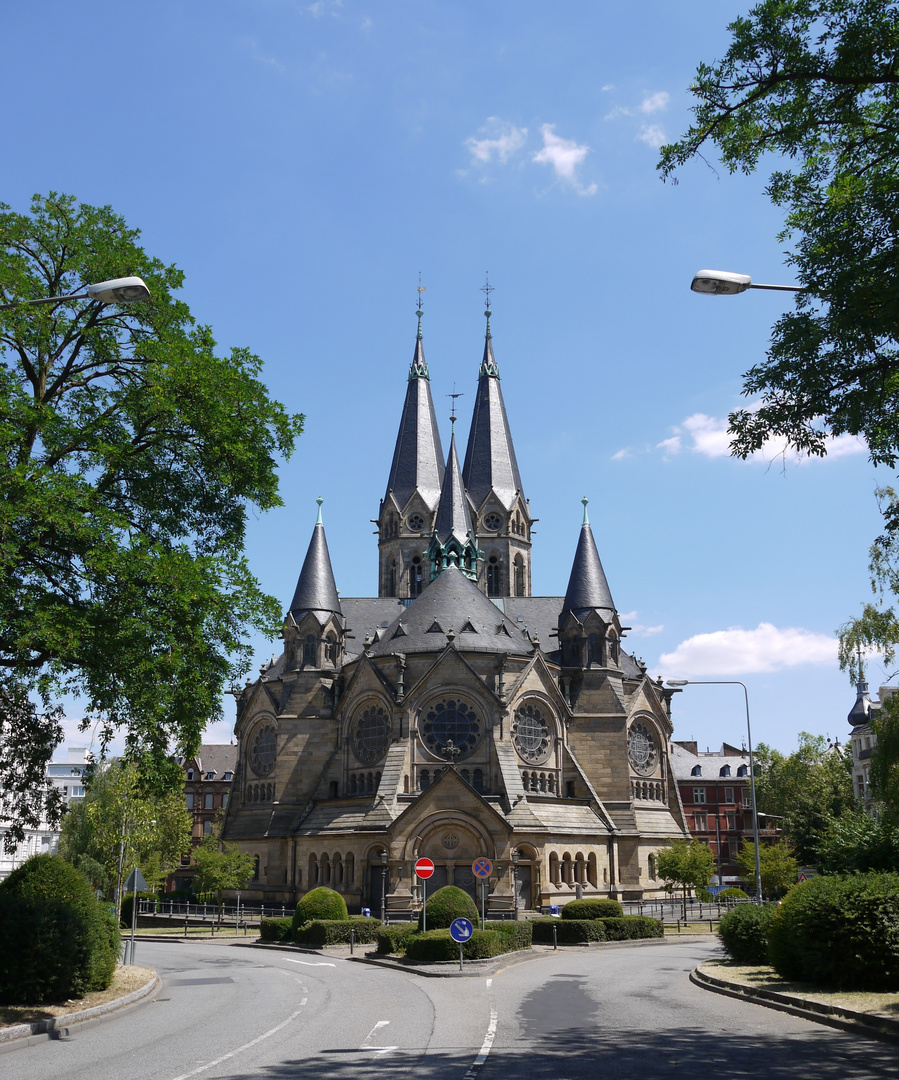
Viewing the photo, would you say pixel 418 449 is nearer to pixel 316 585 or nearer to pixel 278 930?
pixel 316 585

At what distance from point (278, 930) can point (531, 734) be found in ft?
66.1

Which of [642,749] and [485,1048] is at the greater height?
[642,749]

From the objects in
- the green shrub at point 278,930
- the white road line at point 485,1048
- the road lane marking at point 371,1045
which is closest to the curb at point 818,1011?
the white road line at point 485,1048

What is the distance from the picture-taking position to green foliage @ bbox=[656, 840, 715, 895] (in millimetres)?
51594

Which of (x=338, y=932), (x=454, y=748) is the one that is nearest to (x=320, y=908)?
(x=338, y=932)

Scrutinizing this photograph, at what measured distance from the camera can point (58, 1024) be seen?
52.2 feet

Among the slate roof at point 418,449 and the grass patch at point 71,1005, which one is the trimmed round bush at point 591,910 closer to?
the grass patch at point 71,1005

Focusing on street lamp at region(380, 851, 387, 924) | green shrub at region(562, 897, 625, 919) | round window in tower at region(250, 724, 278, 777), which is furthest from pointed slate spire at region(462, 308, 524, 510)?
green shrub at region(562, 897, 625, 919)

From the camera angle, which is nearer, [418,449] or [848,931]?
[848,931]

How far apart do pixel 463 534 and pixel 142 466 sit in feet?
155

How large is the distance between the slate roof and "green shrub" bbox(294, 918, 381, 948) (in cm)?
4516

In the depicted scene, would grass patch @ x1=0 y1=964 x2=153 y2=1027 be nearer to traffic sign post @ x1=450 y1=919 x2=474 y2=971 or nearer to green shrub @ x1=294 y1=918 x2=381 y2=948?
traffic sign post @ x1=450 y1=919 x2=474 y2=971

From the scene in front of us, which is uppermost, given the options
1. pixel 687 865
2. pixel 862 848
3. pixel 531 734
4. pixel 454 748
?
pixel 531 734

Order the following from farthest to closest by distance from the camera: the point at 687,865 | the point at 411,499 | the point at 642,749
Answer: the point at 411,499, the point at 642,749, the point at 687,865
